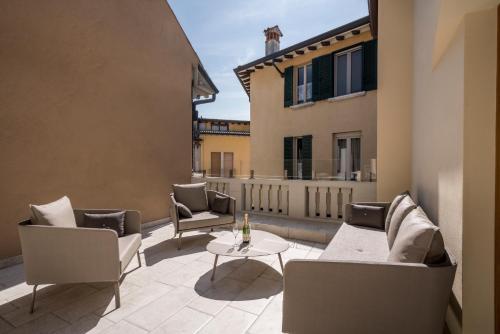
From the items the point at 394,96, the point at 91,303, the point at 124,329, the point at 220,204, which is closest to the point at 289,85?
the point at 394,96

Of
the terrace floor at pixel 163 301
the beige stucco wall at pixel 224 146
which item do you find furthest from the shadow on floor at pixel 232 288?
the beige stucco wall at pixel 224 146

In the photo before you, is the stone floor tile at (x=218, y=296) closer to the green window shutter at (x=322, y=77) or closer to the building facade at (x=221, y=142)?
the green window shutter at (x=322, y=77)

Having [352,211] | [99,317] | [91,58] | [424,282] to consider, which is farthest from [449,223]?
[91,58]

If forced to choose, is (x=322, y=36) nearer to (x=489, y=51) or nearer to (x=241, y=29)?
(x=241, y=29)

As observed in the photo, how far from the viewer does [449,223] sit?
6.30ft

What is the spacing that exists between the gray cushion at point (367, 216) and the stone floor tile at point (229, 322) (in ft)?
6.75

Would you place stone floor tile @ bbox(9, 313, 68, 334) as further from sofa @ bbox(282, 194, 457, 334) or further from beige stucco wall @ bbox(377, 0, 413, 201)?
beige stucco wall @ bbox(377, 0, 413, 201)

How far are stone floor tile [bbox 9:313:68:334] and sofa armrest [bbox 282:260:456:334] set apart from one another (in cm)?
180

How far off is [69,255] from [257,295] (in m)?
1.77

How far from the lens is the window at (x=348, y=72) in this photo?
21.8 ft

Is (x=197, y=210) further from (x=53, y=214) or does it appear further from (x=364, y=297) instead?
(x=364, y=297)

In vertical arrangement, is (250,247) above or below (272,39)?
below

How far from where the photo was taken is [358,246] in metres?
2.68

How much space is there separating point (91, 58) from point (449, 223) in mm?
5118
